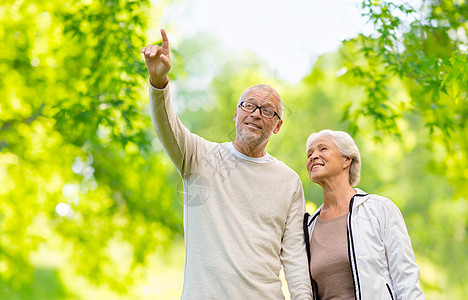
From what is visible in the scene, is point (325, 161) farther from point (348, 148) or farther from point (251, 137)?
point (251, 137)

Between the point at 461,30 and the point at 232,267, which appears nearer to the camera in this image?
the point at 232,267

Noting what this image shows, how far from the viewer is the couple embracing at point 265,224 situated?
2.17 meters

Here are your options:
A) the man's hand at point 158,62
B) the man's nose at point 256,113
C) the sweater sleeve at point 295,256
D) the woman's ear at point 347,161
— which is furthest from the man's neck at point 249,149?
the man's hand at point 158,62

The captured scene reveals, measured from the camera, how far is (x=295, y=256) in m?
2.42

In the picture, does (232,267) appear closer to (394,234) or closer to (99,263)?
(394,234)

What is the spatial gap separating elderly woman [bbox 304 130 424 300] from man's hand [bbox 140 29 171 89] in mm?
968

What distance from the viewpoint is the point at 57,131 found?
23.0ft

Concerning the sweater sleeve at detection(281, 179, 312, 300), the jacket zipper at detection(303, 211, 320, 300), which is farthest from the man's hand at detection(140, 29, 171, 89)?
the jacket zipper at detection(303, 211, 320, 300)

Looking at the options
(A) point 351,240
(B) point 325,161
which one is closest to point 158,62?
(B) point 325,161

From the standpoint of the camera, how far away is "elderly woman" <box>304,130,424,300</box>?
2.24 m

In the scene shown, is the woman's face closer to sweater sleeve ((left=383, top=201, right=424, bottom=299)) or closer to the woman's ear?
the woman's ear

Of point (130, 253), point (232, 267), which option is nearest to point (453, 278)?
point (130, 253)

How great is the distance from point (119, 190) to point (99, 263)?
4.06ft

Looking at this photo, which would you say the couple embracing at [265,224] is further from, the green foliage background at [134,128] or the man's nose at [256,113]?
the green foliage background at [134,128]
